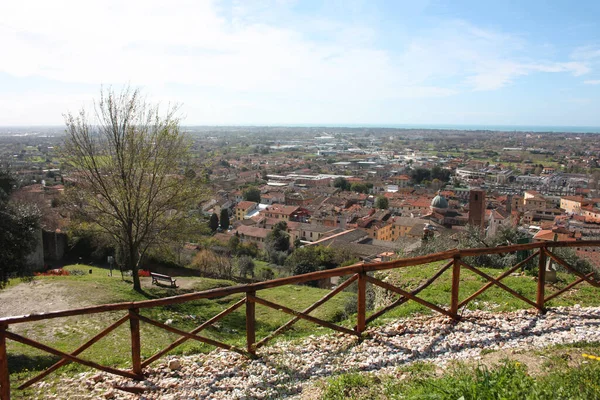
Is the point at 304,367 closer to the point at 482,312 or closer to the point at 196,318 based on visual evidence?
the point at 482,312

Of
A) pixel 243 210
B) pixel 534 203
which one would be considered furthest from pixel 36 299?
pixel 534 203

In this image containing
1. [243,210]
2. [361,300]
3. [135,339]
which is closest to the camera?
[135,339]

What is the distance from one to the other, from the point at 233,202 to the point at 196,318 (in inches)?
2326

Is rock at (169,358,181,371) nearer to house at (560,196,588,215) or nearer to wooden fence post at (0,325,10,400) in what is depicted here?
wooden fence post at (0,325,10,400)

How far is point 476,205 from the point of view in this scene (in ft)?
108

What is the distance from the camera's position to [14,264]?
1068cm

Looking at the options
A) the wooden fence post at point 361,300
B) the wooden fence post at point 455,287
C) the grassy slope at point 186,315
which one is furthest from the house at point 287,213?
the wooden fence post at point 361,300

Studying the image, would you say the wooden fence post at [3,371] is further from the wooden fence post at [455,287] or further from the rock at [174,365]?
the wooden fence post at [455,287]

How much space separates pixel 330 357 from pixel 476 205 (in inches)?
1217

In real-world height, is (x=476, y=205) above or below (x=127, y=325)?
below

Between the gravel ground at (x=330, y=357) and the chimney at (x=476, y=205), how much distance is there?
27751 millimetres

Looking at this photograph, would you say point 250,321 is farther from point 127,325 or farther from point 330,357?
point 127,325

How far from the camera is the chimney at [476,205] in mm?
32250

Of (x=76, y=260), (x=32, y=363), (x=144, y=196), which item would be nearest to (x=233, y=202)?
(x=76, y=260)
